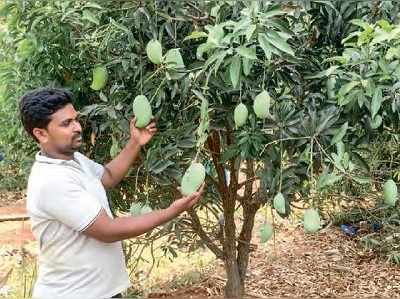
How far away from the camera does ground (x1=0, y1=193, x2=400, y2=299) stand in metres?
3.34

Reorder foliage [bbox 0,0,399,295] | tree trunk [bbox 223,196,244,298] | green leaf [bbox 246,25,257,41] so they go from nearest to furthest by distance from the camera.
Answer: green leaf [bbox 246,25,257,41] < foliage [bbox 0,0,399,295] < tree trunk [bbox 223,196,244,298]

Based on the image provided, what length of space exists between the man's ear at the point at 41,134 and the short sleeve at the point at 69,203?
13 cm

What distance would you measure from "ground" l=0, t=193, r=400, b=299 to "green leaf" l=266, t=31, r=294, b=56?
1.98 meters

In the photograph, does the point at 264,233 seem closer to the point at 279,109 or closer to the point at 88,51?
the point at 279,109

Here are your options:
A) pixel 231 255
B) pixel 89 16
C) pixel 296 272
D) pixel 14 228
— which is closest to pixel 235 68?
pixel 89 16

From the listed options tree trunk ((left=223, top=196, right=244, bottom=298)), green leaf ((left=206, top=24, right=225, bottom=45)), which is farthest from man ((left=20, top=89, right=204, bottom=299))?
tree trunk ((left=223, top=196, right=244, bottom=298))

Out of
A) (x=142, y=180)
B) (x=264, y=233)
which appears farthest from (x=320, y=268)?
(x=264, y=233)

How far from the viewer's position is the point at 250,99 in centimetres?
162

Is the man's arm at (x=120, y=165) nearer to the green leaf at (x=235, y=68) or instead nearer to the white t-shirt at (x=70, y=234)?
the white t-shirt at (x=70, y=234)

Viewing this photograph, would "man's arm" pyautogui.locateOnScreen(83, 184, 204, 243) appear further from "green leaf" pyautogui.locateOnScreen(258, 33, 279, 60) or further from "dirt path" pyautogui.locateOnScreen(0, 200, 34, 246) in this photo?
"dirt path" pyautogui.locateOnScreen(0, 200, 34, 246)

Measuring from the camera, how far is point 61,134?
1.69 metres

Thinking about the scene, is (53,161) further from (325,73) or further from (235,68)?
(325,73)

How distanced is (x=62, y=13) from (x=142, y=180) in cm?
70

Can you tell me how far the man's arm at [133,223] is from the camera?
1600 mm
